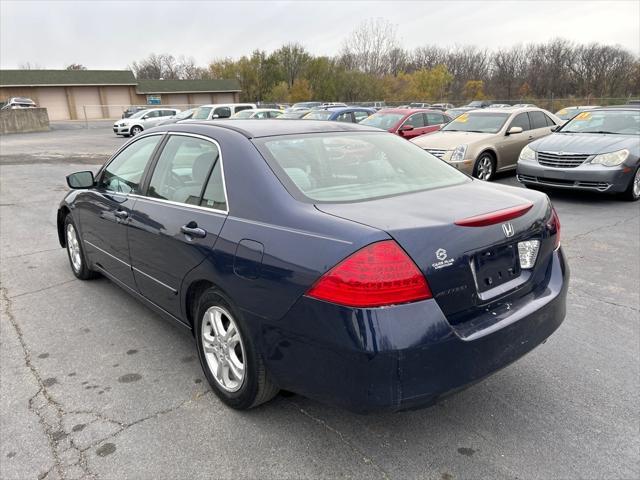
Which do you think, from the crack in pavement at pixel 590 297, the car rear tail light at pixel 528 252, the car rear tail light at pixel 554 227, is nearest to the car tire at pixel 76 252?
the car rear tail light at pixel 528 252

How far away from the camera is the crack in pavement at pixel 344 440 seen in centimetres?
234

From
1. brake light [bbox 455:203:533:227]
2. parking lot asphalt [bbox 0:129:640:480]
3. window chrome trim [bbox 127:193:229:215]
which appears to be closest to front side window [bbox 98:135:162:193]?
window chrome trim [bbox 127:193:229:215]

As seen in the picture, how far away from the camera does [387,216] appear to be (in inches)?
90.4

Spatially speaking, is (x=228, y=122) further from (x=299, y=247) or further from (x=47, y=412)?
(x=47, y=412)

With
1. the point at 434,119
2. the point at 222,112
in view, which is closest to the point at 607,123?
the point at 434,119

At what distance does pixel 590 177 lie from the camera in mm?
7969

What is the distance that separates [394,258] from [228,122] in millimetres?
1782

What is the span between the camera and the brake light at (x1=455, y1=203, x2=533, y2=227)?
227 centimetres

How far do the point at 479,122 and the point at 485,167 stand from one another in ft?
4.66

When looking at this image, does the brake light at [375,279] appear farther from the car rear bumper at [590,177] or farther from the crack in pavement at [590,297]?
the car rear bumper at [590,177]

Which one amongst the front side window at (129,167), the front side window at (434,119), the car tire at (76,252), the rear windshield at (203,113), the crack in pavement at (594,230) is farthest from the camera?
the rear windshield at (203,113)

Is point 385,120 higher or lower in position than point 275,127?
lower

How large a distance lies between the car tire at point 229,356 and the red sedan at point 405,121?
1017cm

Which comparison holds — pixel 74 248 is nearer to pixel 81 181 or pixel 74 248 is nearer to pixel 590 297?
pixel 81 181
